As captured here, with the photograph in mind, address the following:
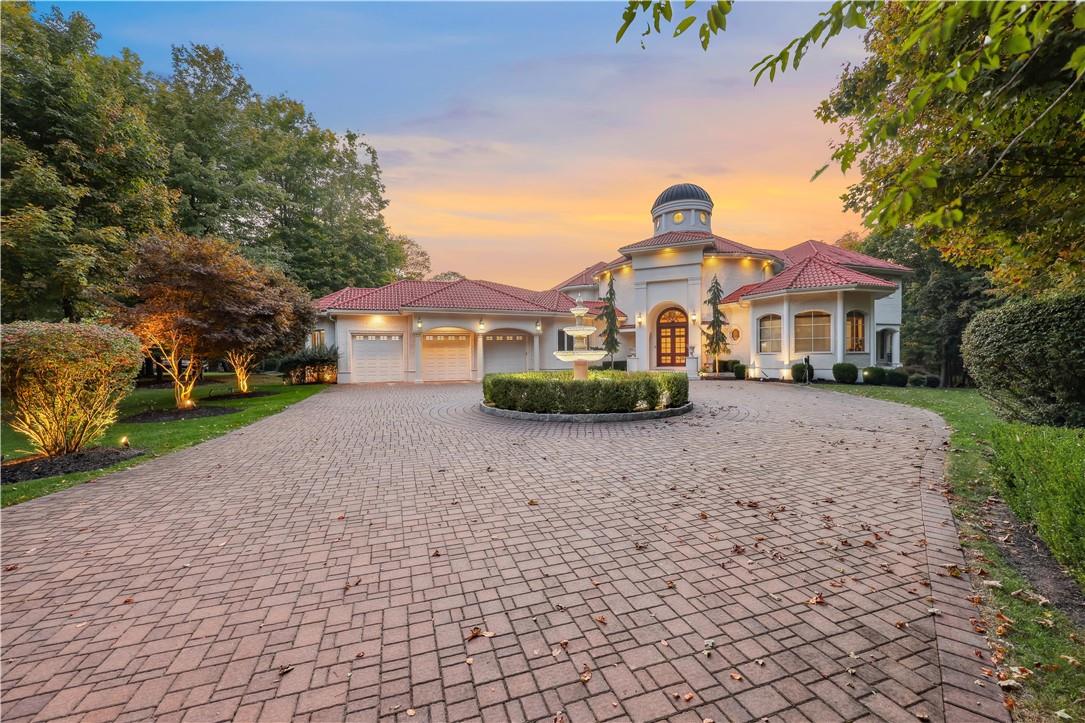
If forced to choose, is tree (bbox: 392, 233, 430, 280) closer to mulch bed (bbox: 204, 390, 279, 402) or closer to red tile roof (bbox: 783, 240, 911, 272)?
mulch bed (bbox: 204, 390, 279, 402)

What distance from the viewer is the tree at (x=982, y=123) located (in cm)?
172

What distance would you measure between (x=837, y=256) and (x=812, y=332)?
23.8 feet

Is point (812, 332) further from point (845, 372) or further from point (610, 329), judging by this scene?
point (610, 329)

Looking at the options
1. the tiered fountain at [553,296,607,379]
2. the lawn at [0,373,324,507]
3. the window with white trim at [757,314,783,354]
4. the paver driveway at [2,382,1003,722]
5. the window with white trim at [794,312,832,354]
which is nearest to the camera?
the paver driveway at [2,382,1003,722]

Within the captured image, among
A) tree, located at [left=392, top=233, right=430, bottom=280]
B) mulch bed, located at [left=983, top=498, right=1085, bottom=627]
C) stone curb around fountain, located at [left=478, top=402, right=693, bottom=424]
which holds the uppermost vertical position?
tree, located at [left=392, top=233, right=430, bottom=280]

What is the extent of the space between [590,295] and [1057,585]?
27.7 meters

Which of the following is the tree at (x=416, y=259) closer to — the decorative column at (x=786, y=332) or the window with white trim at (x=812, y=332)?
the decorative column at (x=786, y=332)

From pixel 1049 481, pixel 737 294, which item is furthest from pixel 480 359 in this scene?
pixel 1049 481

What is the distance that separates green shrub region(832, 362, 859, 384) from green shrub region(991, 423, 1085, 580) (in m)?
16.3

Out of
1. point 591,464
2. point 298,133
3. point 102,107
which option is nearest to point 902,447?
point 591,464

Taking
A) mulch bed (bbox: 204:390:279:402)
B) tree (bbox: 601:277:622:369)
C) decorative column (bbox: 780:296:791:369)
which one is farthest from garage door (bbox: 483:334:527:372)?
decorative column (bbox: 780:296:791:369)

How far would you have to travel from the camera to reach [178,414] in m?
12.2

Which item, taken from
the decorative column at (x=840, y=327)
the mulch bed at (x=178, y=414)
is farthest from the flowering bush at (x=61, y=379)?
the decorative column at (x=840, y=327)

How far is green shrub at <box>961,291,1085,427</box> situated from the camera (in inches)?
214
